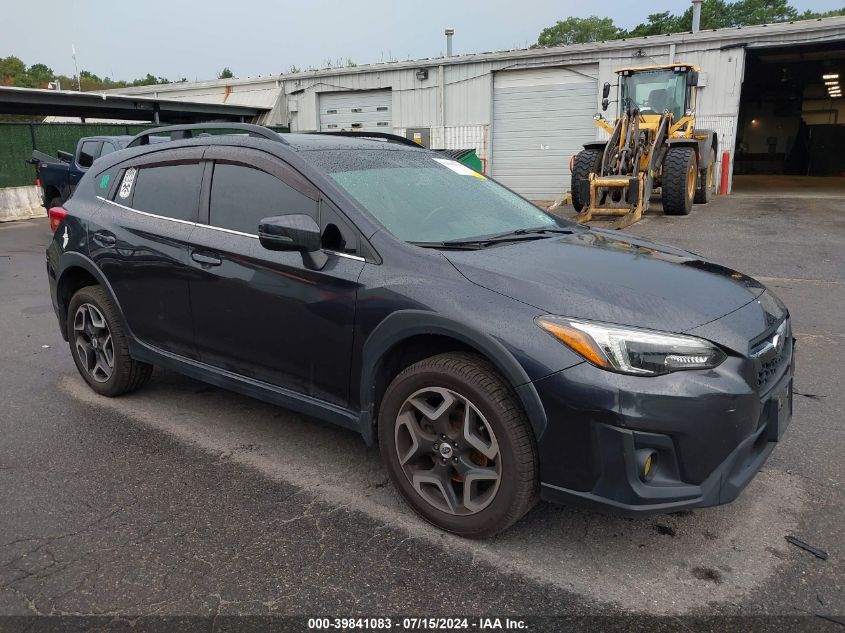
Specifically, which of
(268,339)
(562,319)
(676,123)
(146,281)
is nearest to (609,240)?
(562,319)

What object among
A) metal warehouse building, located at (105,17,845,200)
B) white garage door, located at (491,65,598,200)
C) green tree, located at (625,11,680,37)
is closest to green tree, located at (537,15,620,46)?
green tree, located at (625,11,680,37)

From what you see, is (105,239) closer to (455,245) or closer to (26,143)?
(455,245)

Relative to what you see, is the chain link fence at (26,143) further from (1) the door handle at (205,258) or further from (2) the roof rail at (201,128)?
(1) the door handle at (205,258)

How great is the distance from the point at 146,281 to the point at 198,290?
1.74ft

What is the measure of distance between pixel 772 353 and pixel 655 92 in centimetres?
1413

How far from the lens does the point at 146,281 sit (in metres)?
3.98

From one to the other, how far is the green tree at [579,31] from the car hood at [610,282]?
72775mm

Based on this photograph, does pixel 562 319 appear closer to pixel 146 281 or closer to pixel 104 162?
pixel 146 281

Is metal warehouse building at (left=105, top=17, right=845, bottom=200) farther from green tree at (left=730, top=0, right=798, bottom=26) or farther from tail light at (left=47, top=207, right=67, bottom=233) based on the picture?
green tree at (left=730, top=0, right=798, bottom=26)

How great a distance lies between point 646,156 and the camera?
13453 millimetres

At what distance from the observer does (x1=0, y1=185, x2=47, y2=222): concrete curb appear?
17.6 m

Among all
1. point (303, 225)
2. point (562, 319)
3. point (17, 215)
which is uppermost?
point (303, 225)

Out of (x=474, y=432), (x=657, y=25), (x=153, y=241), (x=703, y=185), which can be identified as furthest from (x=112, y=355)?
(x=657, y=25)

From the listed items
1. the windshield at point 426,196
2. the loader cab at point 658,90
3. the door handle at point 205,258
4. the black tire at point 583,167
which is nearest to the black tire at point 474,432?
the windshield at point 426,196
